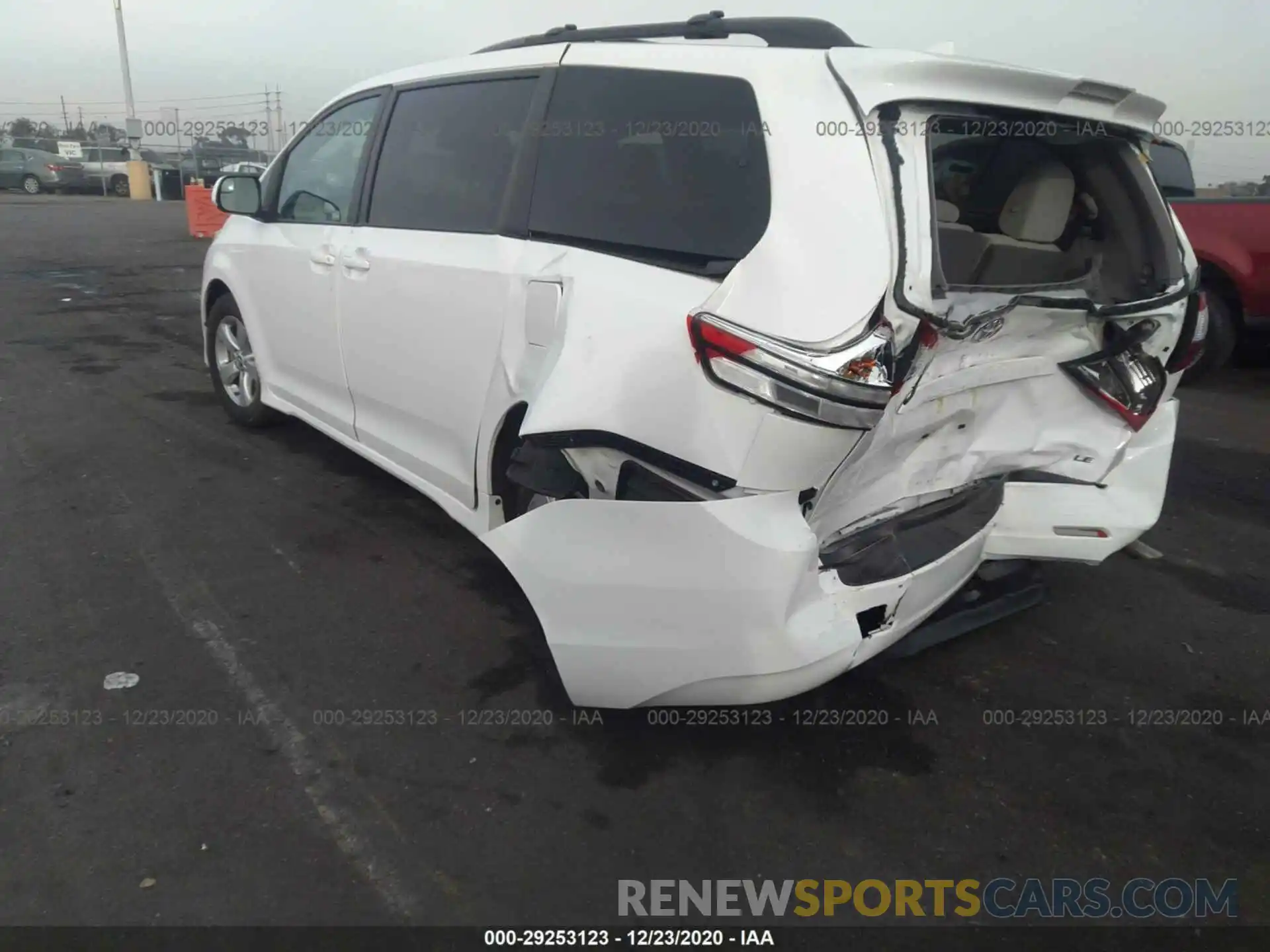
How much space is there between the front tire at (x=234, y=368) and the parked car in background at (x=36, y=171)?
3154 cm

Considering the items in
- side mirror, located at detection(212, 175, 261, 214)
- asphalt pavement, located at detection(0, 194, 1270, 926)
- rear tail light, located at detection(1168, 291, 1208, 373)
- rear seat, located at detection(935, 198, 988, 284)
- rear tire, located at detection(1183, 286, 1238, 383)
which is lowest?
asphalt pavement, located at detection(0, 194, 1270, 926)

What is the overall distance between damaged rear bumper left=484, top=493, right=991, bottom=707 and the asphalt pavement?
0.36 metres

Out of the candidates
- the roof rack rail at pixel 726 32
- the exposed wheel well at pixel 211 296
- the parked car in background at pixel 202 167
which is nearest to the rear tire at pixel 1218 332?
the roof rack rail at pixel 726 32

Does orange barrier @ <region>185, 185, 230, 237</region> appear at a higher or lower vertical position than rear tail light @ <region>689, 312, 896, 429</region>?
lower

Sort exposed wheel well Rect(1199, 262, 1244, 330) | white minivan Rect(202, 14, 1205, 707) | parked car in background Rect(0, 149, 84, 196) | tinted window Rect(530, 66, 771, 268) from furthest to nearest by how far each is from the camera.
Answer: parked car in background Rect(0, 149, 84, 196) < exposed wheel well Rect(1199, 262, 1244, 330) < tinted window Rect(530, 66, 771, 268) < white minivan Rect(202, 14, 1205, 707)

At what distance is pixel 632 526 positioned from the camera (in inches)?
93.8

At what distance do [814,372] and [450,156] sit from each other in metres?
1.99

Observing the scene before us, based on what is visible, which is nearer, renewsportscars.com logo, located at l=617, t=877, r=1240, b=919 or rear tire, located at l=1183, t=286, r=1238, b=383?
renewsportscars.com logo, located at l=617, t=877, r=1240, b=919

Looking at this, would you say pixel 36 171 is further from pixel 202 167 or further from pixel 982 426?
pixel 982 426

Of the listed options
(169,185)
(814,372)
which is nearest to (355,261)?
(814,372)

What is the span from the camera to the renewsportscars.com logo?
88.0 inches

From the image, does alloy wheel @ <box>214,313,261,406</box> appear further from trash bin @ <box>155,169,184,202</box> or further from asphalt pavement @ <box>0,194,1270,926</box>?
trash bin @ <box>155,169,184,202</box>

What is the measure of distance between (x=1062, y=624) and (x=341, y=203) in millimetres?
3408

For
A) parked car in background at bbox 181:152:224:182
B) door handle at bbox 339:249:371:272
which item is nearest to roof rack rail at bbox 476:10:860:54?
door handle at bbox 339:249:371:272
